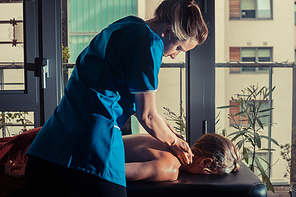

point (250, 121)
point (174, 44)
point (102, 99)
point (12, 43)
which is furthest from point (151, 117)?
point (12, 43)

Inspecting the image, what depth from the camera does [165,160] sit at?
1.22m

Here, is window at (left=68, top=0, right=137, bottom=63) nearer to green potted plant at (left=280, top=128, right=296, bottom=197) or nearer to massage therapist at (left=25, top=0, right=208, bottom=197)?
massage therapist at (left=25, top=0, right=208, bottom=197)

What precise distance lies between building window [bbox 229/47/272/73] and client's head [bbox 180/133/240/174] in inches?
44.3

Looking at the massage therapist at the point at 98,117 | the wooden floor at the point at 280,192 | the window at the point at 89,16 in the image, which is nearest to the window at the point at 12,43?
the window at the point at 89,16

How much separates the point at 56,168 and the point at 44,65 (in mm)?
1423

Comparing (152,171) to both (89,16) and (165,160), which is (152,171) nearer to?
(165,160)

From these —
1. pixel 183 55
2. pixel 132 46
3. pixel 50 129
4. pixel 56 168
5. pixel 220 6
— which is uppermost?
pixel 220 6

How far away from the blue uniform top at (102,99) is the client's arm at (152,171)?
0.26 meters

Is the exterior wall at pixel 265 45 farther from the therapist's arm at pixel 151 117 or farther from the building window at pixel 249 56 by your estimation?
the therapist's arm at pixel 151 117

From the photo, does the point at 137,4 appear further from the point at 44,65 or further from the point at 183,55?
the point at 44,65

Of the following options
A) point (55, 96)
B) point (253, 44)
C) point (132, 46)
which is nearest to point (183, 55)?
point (253, 44)

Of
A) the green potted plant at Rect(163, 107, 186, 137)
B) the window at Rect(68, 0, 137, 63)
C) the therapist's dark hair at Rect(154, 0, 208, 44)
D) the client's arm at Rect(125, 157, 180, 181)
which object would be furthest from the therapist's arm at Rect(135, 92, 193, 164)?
the window at Rect(68, 0, 137, 63)

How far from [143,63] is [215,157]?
2.52 ft

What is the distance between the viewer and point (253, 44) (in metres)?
2.35
